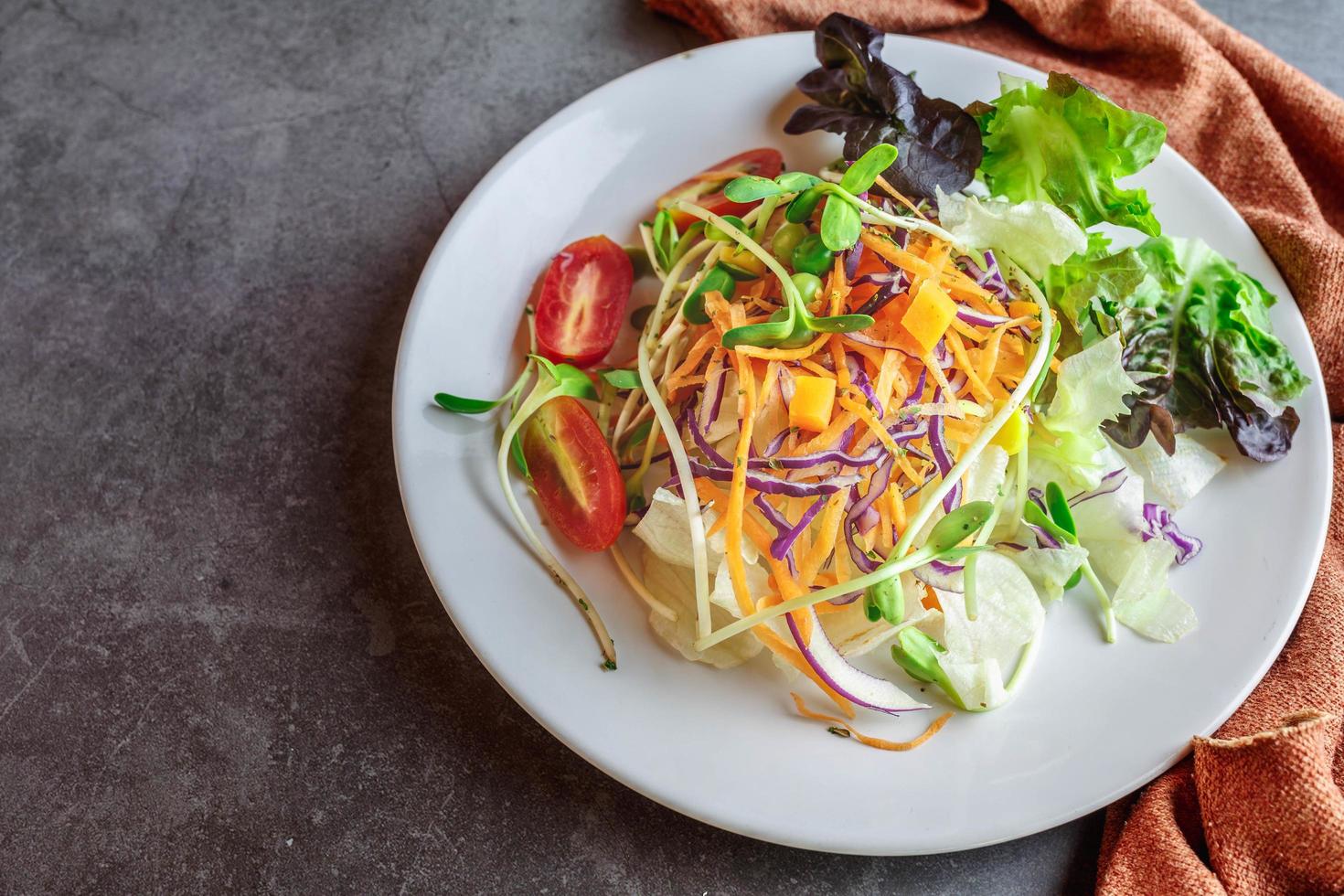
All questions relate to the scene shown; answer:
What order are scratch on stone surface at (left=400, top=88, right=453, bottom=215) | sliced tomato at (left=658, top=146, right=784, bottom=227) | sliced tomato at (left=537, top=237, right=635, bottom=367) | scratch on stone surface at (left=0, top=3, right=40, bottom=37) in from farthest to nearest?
1. scratch on stone surface at (left=0, top=3, right=40, bottom=37)
2. scratch on stone surface at (left=400, top=88, right=453, bottom=215)
3. sliced tomato at (left=658, top=146, right=784, bottom=227)
4. sliced tomato at (left=537, top=237, right=635, bottom=367)

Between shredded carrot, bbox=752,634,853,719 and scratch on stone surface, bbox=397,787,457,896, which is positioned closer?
shredded carrot, bbox=752,634,853,719

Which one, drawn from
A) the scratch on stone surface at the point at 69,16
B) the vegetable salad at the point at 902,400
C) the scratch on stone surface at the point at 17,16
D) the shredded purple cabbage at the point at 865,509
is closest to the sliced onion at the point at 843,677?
the vegetable salad at the point at 902,400

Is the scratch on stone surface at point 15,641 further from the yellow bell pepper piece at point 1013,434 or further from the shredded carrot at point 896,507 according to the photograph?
the yellow bell pepper piece at point 1013,434

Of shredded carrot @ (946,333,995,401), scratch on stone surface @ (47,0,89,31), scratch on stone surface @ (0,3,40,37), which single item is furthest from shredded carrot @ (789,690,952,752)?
scratch on stone surface @ (0,3,40,37)

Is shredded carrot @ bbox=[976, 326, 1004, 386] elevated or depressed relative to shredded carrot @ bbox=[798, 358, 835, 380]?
elevated

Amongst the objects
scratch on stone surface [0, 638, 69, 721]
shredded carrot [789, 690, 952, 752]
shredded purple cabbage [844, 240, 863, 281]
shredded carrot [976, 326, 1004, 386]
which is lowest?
scratch on stone surface [0, 638, 69, 721]

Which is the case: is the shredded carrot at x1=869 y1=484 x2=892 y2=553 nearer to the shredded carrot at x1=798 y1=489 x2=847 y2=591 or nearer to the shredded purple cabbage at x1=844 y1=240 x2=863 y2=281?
the shredded carrot at x1=798 y1=489 x2=847 y2=591

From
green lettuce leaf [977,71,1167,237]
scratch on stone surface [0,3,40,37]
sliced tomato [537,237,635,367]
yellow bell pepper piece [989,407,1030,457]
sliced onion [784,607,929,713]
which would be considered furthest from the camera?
scratch on stone surface [0,3,40,37]

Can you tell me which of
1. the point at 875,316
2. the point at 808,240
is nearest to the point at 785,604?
the point at 875,316
